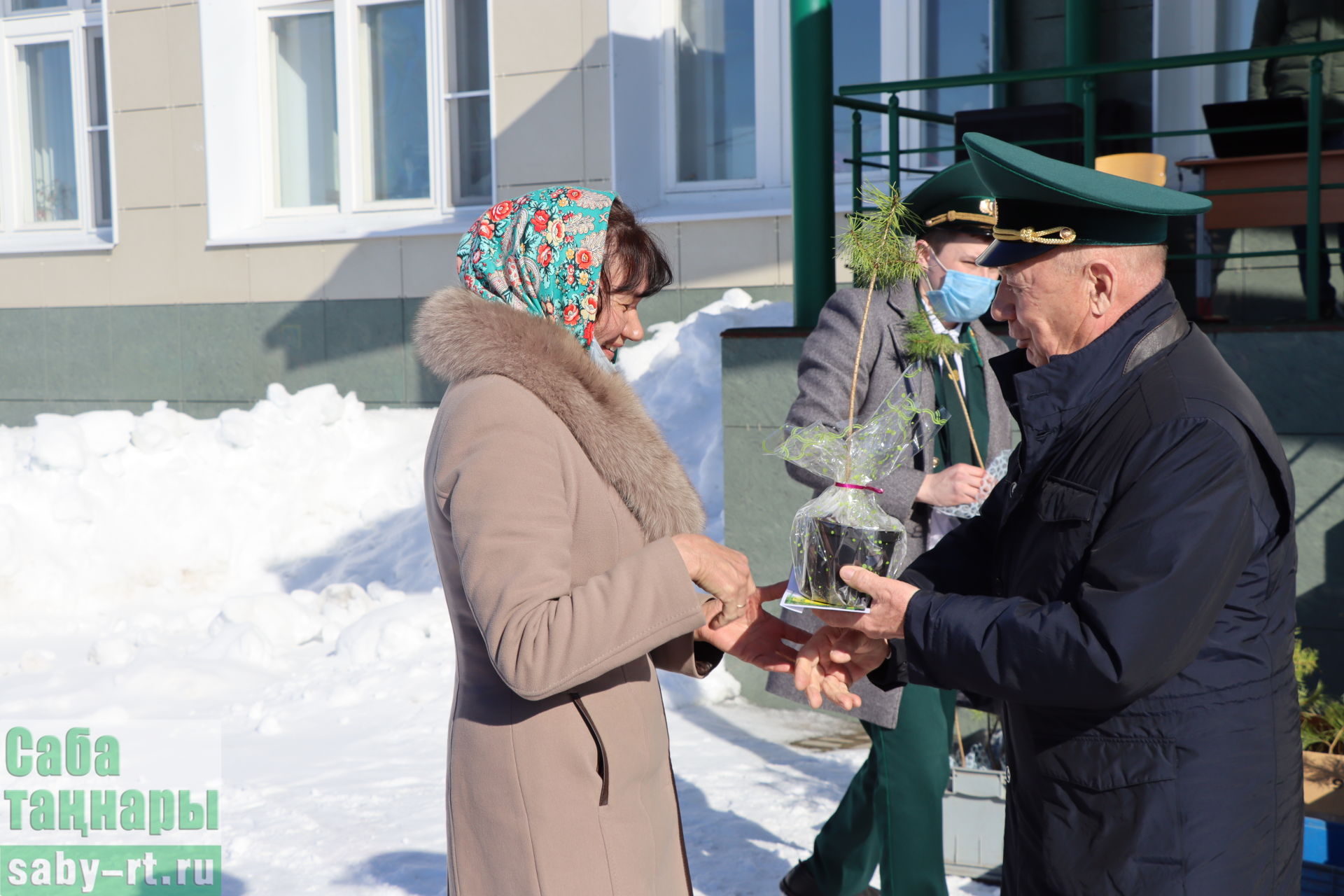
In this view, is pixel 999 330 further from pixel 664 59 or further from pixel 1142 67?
pixel 664 59

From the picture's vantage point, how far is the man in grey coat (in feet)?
11.1

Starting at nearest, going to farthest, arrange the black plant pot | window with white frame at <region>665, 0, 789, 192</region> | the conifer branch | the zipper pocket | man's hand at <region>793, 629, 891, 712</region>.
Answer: the zipper pocket
the black plant pot
man's hand at <region>793, 629, 891, 712</region>
the conifer branch
window with white frame at <region>665, 0, 789, 192</region>

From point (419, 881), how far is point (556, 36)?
6683 millimetres

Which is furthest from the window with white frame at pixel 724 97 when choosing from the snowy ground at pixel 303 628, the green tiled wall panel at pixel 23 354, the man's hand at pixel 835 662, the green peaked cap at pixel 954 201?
the man's hand at pixel 835 662

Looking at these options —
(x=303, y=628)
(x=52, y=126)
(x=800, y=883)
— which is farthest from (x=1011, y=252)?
(x=52, y=126)

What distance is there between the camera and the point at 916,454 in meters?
3.56

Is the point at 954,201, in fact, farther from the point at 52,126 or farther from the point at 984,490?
the point at 52,126

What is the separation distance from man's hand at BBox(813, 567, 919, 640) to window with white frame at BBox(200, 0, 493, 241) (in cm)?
808

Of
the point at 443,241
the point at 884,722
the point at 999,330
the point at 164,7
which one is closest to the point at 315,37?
the point at 164,7

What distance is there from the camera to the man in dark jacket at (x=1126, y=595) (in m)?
1.89

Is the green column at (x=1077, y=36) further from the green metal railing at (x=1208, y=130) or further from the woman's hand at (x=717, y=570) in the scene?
the woman's hand at (x=717, y=570)

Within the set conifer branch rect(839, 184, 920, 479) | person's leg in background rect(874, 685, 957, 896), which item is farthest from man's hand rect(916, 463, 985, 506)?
person's leg in background rect(874, 685, 957, 896)

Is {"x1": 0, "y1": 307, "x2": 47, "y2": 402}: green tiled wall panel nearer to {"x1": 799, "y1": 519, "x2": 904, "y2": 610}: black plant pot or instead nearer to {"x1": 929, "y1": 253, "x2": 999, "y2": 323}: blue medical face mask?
{"x1": 929, "y1": 253, "x2": 999, "y2": 323}: blue medical face mask

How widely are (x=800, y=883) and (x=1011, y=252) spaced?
2245 mm
